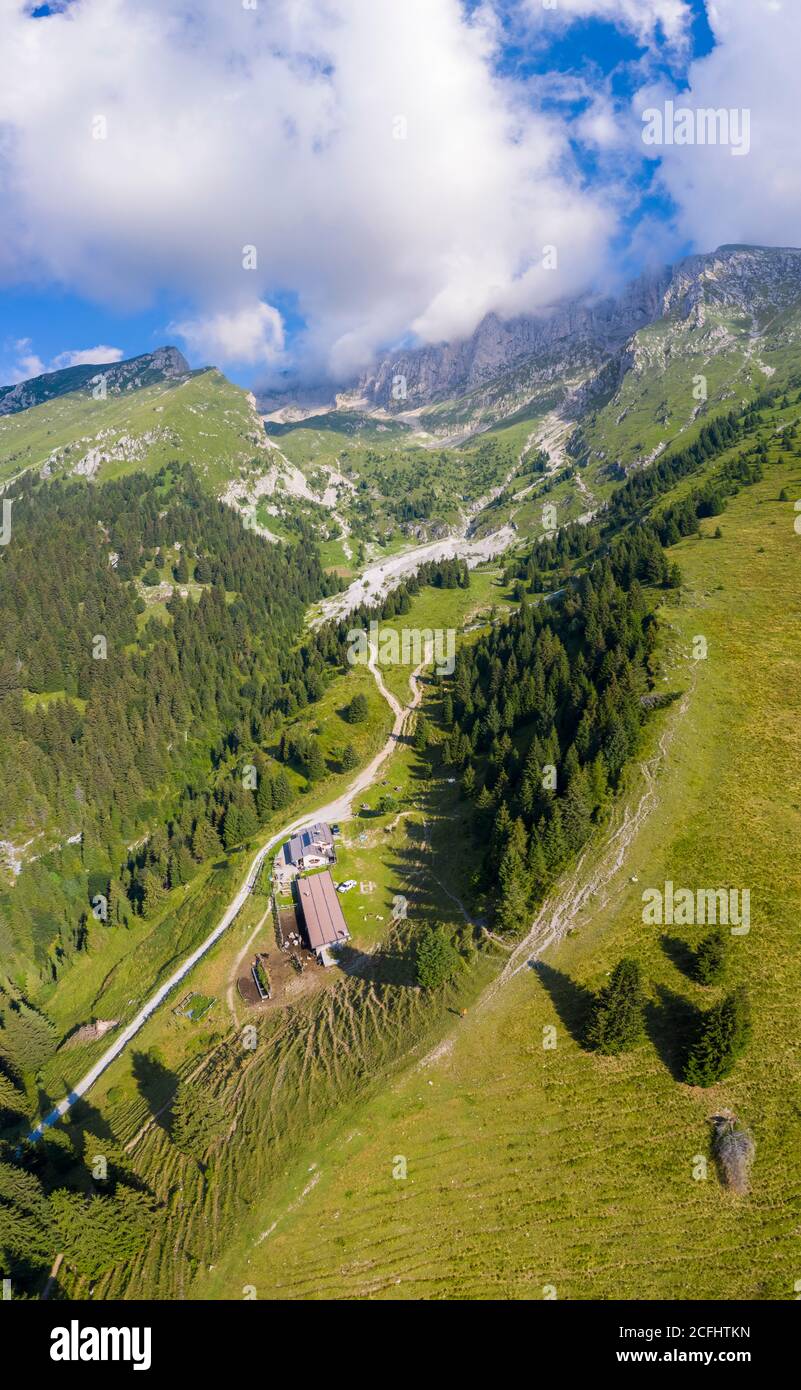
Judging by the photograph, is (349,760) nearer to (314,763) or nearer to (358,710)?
(314,763)

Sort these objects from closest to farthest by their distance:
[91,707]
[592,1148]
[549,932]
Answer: [592,1148] → [549,932] → [91,707]

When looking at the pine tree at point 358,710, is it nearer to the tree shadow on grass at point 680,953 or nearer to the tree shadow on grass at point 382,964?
the tree shadow on grass at point 382,964

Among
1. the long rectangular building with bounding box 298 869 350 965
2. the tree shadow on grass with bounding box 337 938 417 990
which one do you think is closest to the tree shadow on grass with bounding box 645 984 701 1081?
the tree shadow on grass with bounding box 337 938 417 990

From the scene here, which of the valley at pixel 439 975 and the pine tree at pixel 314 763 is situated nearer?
the valley at pixel 439 975

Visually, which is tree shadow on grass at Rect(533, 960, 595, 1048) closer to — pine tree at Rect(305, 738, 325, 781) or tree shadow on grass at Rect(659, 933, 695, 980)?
tree shadow on grass at Rect(659, 933, 695, 980)

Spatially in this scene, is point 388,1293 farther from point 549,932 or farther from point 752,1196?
point 549,932

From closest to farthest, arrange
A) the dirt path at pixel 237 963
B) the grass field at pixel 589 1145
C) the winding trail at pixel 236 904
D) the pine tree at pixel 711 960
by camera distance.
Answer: the grass field at pixel 589 1145 → the pine tree at pixel 711 960 → the winding trail at pixel 236 904 → the dirt path at pixel 237 963

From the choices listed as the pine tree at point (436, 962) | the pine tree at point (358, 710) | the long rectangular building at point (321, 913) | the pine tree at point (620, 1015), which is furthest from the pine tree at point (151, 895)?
the pine tree at point (620, 1015)

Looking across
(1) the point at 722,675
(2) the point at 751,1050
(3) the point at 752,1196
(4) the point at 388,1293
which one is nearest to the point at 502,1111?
(4) the point at 388,1293
